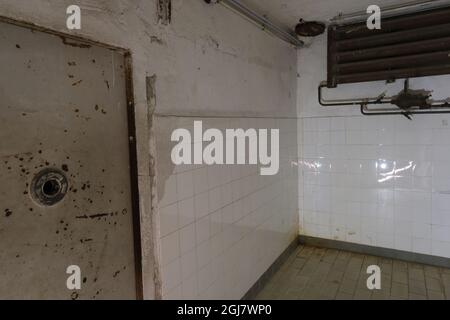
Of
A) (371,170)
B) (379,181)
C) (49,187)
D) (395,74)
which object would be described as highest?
(395,74)

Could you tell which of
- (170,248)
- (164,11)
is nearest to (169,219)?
(170,248)

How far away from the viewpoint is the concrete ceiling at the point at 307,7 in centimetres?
235

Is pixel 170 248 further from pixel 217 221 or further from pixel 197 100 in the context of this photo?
pixel 197 100

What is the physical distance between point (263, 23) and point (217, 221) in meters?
1.64

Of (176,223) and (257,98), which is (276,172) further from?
(176,223)

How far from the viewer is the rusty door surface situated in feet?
3.25

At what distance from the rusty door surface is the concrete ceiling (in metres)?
1.52

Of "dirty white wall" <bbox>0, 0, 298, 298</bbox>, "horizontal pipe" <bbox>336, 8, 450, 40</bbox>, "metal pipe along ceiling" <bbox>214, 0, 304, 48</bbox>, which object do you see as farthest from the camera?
"horizontal pipe" <bbox>336, 8, 450, 40</bbox>

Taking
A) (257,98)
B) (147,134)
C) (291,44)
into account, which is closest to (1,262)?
(147,134)

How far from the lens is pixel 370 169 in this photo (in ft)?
10.1

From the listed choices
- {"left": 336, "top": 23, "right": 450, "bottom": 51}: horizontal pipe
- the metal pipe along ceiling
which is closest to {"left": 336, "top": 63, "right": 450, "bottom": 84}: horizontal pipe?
{"left": 336, "top": 23, "right": 450, "bottom": 51}: horizontal pipe

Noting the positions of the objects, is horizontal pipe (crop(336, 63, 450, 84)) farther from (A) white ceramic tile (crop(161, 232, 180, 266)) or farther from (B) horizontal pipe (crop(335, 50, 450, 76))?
(A) white ceramic tile (crop(161, 232, 180, 266))

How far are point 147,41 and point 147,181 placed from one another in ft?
2.27

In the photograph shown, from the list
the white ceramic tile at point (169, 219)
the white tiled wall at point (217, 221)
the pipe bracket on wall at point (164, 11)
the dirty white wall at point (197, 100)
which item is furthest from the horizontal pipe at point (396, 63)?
the white ceramic tile at point (169, 219)
